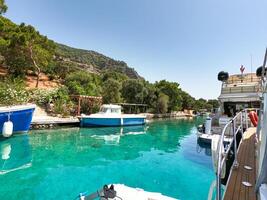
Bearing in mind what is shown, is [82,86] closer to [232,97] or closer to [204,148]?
[232,97]

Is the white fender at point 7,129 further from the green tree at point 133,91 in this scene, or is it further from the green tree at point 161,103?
the green tree at point 161,103

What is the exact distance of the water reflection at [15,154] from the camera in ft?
23.2

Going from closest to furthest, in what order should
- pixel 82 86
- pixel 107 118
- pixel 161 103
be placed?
pixel 107 118, pixel 82 86, pixel 161 103

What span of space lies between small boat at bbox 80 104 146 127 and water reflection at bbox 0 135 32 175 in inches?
238

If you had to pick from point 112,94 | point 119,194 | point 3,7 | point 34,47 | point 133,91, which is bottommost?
point 119,194

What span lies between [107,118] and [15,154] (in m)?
9.88

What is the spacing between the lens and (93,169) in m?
7.21

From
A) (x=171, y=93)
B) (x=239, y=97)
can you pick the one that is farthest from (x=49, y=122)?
→ (x=171, y=93)

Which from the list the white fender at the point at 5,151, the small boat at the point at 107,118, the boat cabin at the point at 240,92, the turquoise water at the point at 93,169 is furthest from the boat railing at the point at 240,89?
the white fender at the point at 5,151

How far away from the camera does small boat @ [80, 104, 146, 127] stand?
1750cm

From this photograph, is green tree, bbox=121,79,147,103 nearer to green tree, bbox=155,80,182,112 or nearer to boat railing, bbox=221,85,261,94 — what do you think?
green tree, bbox=155,80,182,112

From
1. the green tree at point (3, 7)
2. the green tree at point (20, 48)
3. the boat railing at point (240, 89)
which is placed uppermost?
the green tree at point (3, 7)

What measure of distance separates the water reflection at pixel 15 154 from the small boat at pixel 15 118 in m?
0.63

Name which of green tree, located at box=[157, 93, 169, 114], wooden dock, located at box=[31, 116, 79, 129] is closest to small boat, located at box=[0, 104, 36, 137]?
wooden dock, located at box=[31, 116, 79, 129]
